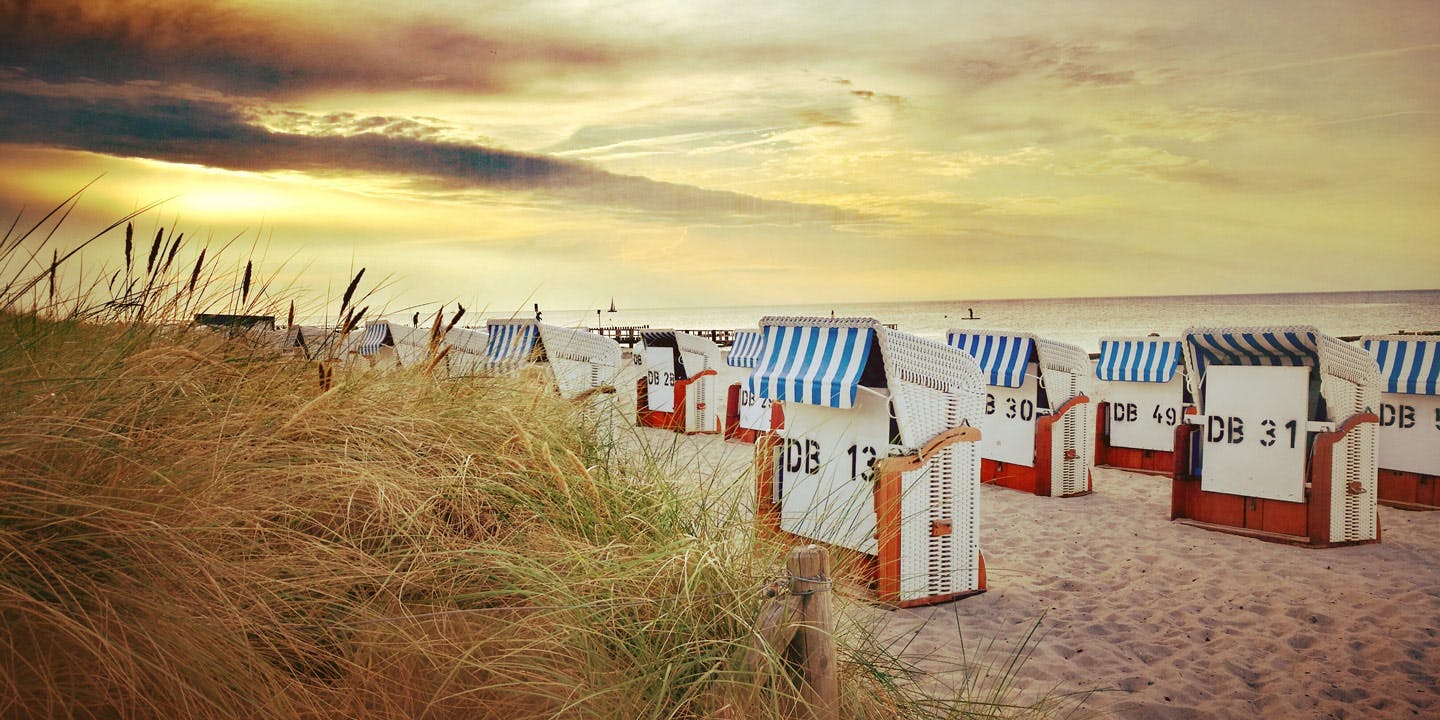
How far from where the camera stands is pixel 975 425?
15.7 feet

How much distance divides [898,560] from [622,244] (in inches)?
176

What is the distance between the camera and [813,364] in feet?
14.8

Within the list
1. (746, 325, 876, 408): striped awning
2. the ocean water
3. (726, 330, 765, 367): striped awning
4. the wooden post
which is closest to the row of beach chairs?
(746, 325, 876, 408): striped awning

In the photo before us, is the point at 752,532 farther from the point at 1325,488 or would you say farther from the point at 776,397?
the point at 1325,488

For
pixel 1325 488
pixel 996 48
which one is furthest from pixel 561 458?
pixel 996 48

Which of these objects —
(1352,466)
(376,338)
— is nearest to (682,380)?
(376,338)

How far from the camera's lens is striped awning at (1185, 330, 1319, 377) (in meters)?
5.45

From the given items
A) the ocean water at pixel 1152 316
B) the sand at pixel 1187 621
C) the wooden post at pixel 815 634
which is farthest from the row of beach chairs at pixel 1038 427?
the ocean water at pixel 1152 316

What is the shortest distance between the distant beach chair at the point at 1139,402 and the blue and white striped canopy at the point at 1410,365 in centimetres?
161

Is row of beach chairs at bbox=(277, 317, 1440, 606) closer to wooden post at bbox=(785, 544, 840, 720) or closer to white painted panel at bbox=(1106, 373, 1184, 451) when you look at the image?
white painted panel at bbox=(1106, 373, 1184, 451)

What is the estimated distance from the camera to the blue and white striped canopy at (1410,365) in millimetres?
6777

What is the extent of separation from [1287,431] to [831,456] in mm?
3571

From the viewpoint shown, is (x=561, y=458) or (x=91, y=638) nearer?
(x=91, y=638)

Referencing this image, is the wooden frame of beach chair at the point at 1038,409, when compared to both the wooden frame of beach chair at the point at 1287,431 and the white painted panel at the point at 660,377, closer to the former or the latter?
the wooden frame of beach chair at the point at 1287,431
